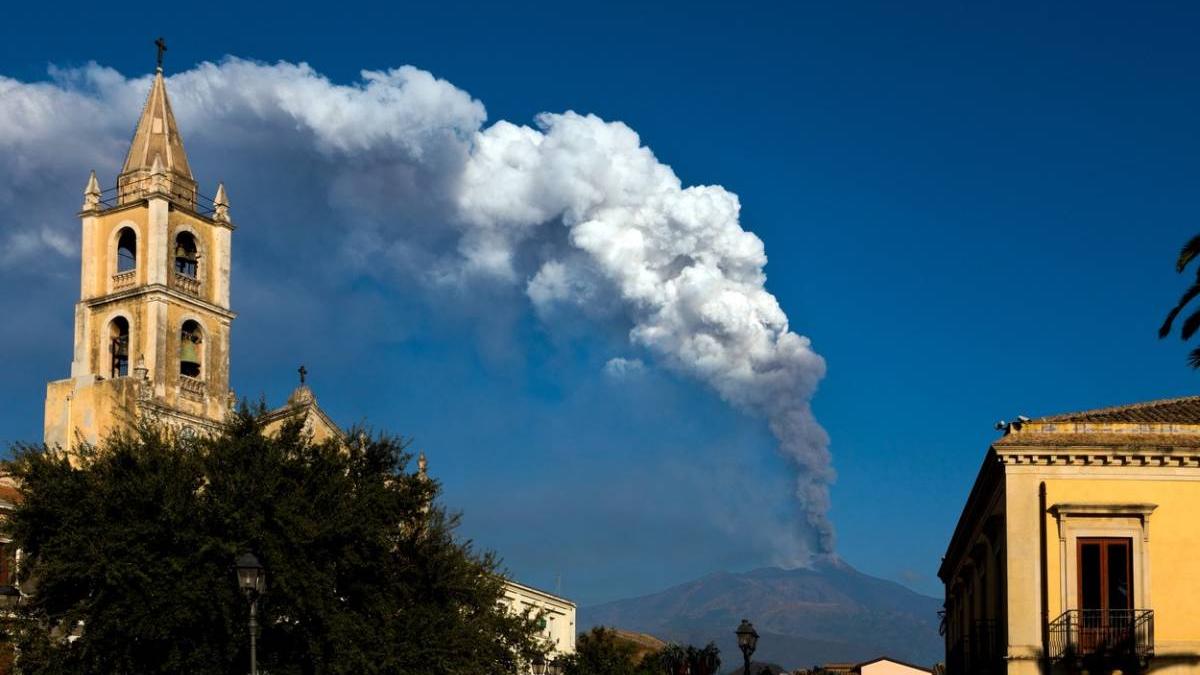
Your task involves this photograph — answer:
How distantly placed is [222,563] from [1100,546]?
1932cm

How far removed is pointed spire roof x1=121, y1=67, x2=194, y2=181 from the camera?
7112 centimetres

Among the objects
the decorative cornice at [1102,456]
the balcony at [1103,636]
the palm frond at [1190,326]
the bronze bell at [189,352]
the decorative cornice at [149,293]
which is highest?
the decorative cornice at [149,293]

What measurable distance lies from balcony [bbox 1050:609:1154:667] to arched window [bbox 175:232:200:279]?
4702 centimetres

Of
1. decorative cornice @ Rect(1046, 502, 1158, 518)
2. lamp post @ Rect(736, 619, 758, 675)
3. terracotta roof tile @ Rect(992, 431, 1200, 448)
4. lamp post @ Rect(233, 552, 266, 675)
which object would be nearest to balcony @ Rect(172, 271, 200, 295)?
lamp post @ Rect(736, 619, 758, 675)

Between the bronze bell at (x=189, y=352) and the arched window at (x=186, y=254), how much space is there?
3.01m

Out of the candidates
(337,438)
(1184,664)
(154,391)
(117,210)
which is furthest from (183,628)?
(117,210)

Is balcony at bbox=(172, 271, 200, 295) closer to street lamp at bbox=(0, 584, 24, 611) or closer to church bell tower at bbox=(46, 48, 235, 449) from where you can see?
church bell tower at bbox=(46, 48, 235, 449)

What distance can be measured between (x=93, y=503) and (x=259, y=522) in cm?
382

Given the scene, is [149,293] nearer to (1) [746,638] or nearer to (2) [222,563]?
(2) [222,563]

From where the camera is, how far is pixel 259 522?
37.6 m

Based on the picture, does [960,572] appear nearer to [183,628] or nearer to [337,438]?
[337,438]

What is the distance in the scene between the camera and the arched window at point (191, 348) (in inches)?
2746

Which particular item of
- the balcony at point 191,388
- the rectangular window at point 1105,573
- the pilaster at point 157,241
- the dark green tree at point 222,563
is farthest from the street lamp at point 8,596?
the rectangular window at point 1105,573

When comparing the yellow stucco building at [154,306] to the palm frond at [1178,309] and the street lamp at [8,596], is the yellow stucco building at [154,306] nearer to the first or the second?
the street lamp at [8,596]
